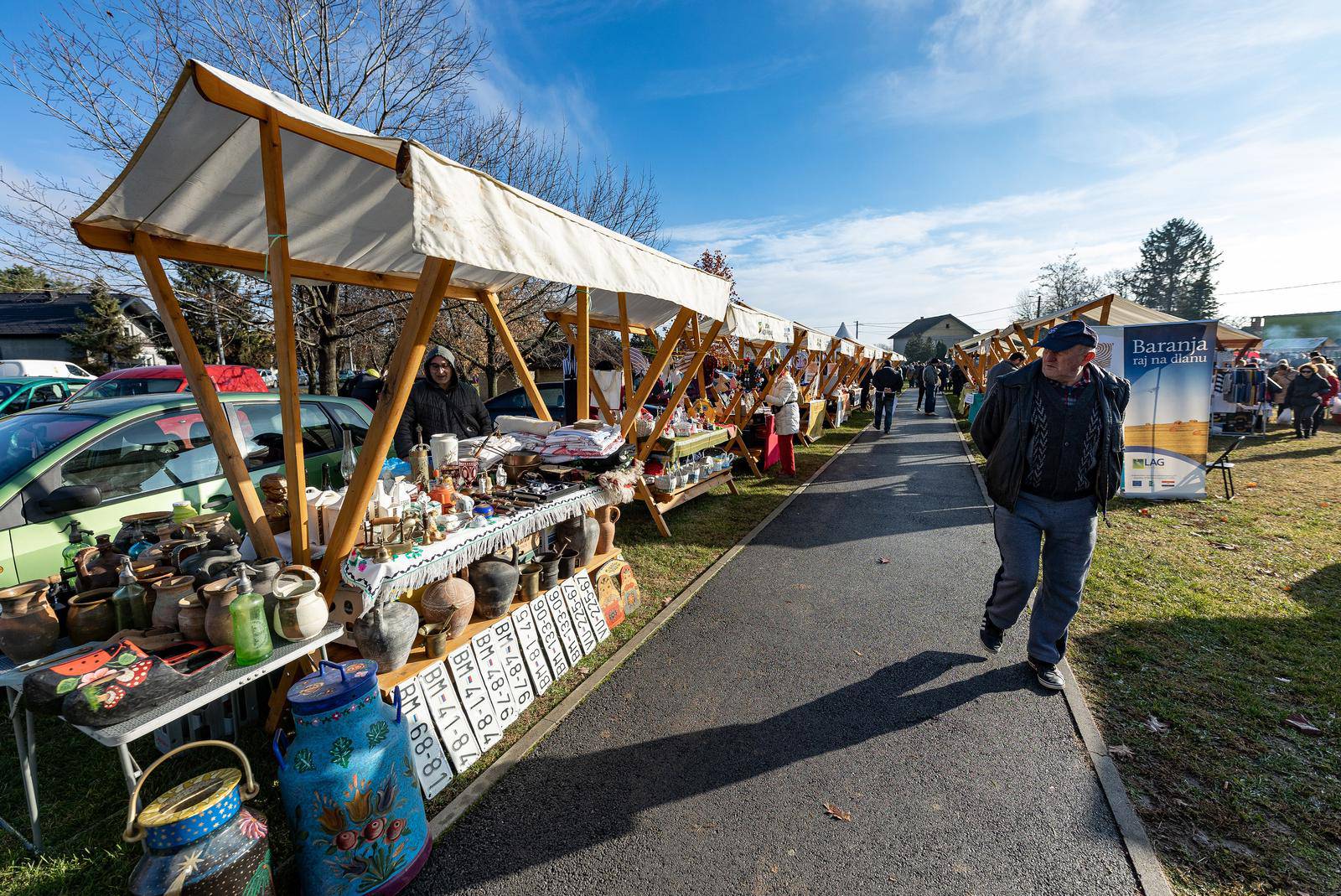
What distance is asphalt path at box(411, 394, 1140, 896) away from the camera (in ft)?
7.60

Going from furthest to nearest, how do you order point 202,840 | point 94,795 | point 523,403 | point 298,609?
point 523,403
point 94,795
point 298,609
point 202,840

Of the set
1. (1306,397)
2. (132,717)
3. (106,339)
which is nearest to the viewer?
(132,717)

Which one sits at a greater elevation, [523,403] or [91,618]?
[523,403]

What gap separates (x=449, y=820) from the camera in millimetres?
2574

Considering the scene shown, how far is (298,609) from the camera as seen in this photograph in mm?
2467

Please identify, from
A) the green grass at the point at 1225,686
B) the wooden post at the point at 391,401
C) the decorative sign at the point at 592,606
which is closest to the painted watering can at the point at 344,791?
the wooden post at the point at 391,401

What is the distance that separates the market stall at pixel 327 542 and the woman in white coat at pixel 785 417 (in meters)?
6.49

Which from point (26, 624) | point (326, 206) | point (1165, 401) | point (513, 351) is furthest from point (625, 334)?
point (1165, 401)

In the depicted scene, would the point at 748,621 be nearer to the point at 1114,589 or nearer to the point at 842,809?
the point at 842,809

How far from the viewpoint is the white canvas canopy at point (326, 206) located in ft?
7.64

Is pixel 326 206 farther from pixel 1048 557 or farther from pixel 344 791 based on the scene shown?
pixel 1048 557

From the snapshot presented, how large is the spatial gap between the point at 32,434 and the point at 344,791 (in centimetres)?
402

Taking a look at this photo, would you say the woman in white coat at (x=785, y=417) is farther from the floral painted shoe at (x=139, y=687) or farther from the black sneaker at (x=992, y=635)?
the floral painted shoe at (x=139, y=687)

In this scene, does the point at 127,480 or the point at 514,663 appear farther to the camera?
the point at 127,480
